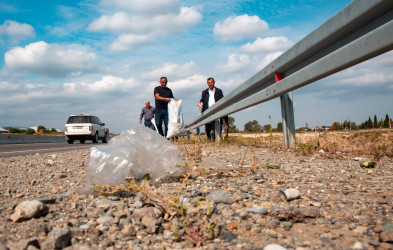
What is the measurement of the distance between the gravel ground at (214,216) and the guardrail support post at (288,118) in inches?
75.5

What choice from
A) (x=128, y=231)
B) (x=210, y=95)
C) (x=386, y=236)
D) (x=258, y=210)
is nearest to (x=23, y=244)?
(x=128, y=231)

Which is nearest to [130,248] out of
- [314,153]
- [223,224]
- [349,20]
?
[223,224]

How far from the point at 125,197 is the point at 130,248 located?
0.80 metres

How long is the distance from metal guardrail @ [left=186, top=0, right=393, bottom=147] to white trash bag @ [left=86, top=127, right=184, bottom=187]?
178 cm

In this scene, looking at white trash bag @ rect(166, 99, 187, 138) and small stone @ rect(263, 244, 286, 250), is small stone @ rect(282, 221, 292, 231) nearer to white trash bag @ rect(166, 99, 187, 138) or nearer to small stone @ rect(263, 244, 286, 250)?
small stone @ rect(263, 244, 286, 250)

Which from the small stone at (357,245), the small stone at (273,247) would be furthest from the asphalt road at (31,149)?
the small stone at (357,245)

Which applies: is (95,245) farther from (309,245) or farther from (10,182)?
(10,182)

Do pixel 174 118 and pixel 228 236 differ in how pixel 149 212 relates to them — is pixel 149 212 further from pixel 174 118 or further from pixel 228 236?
pixel 174 118

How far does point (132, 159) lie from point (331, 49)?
2.40 metres

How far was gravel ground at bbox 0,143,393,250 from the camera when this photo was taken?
1649mm

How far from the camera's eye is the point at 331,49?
3.36 m

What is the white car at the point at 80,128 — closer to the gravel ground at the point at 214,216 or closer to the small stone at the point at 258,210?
the gravel ground at the point at 214,216

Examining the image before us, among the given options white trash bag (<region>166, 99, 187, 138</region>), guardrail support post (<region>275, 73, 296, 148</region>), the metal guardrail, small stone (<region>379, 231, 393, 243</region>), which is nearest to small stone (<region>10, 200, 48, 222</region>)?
small stone (<region>379, 231, 393, 243</region>)

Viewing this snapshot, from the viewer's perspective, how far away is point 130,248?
1620 millimetres
